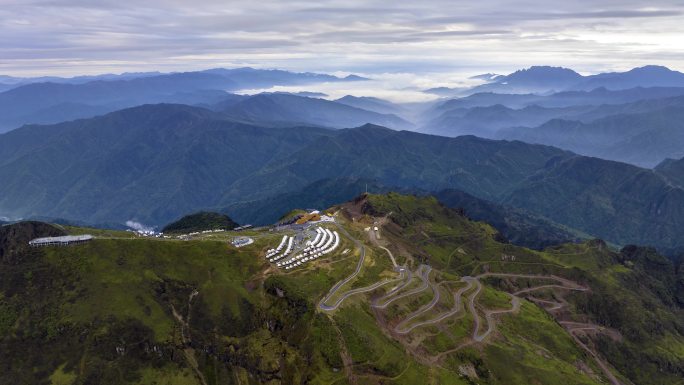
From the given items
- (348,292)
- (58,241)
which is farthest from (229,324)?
(58,241)

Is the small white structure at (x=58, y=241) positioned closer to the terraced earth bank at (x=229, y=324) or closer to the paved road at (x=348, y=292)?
the terraced earth bank at (x=229, y=324)

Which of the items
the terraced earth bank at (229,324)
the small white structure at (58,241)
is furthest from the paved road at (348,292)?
the small white structure at (58,241)

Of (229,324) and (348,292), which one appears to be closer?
(229,324)

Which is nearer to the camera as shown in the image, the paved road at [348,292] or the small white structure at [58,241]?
the paved road at [348,292]

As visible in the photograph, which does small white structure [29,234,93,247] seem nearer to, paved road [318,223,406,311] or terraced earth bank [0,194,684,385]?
terraced earth bank [0,194,684,385]

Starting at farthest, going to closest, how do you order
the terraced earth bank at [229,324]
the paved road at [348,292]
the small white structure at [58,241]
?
the small white structure at [58,241] < the paved road at [348,292] < the terraced earth bank at [229,324]

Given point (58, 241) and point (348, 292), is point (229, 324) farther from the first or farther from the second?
point (58, 241)

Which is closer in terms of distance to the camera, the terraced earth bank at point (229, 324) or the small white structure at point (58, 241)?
the terraced earth bank at point (229, 324)

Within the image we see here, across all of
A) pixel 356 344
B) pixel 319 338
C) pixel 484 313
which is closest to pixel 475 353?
pixel 484 313

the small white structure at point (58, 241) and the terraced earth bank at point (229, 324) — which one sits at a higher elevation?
the small white structure at point (58, 241)

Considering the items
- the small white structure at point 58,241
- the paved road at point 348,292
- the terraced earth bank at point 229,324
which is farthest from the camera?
the small white structure at point 58,241

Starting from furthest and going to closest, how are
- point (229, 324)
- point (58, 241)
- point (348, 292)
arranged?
1. point (58, 241)
2. point (348, 292)
3. point (229, 324)

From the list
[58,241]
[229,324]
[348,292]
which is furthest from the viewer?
[58,241]
